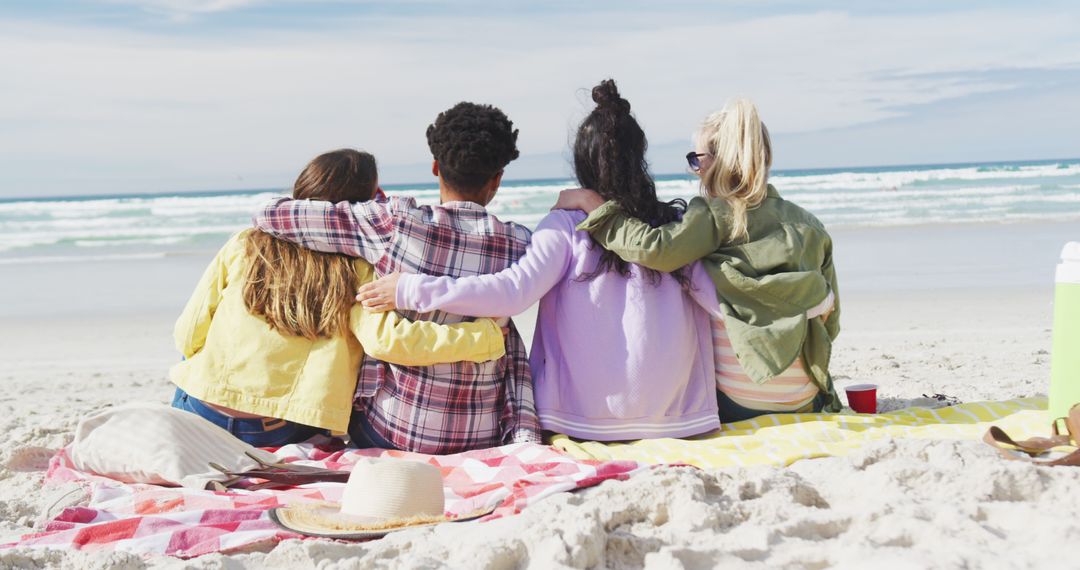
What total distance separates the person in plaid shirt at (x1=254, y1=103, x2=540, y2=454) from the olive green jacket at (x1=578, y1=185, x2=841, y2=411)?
410 mm

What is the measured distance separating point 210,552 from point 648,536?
1136 mm

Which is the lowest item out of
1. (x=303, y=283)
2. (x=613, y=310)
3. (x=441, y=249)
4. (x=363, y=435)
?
(x=363, y=435)

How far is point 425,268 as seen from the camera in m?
3.59

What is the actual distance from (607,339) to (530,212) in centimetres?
1781

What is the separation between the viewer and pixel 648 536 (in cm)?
249

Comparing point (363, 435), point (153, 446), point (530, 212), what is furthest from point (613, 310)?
point (530, 212)

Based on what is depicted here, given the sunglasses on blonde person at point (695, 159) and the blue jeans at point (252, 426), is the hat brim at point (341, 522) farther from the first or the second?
the sunglasses on blonde person at point (695, 159)

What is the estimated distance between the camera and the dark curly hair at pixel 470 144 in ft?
11.7

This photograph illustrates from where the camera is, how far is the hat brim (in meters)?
2.66

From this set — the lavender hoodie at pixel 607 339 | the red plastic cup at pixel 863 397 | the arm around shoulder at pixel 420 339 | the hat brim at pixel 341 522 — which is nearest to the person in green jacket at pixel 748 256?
the lavender hoodie at pixel 607 339

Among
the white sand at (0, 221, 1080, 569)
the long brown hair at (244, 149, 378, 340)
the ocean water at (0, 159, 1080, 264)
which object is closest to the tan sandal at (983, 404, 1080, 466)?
the white sand at (0, 221, 1080, 569)

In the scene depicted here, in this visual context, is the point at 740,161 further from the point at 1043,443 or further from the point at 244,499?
the point at 244,499

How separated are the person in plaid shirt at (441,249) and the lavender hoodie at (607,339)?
12cm

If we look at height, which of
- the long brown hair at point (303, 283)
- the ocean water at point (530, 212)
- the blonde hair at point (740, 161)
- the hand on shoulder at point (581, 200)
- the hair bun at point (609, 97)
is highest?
the hair bun at point (609, 97)
